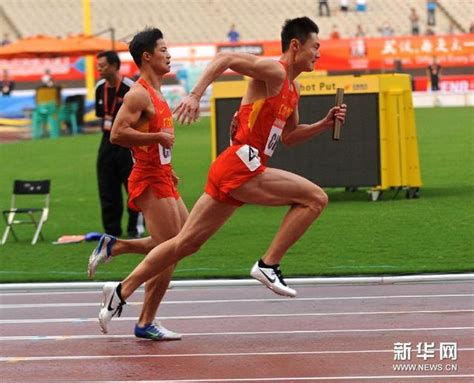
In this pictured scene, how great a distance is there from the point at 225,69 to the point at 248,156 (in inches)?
25.3

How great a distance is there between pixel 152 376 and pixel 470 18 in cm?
4655

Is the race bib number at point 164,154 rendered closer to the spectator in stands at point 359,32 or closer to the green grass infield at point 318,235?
the green grass infield at point 318,235

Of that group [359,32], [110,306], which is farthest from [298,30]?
[359,32]

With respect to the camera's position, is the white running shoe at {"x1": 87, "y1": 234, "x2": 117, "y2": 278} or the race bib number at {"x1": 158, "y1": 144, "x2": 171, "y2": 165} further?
the white running shoe at {"x1": 87, "y1": 234, "x2": 117, "y2": 278}

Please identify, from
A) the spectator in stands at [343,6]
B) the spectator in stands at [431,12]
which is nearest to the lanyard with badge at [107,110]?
the spectator in stands at [431,12]

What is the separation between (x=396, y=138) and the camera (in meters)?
17.1

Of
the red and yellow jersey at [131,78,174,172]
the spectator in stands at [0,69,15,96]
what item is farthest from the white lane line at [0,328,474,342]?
the spectator in stands at [0,69,15,96]

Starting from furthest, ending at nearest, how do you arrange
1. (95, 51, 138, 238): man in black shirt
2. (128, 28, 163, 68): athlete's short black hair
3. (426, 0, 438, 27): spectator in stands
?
(426, 0, 438, 27): spectator in stands, (95, 51, 138, 238): man in black shirt, (128, 28, 163, 68): athlete's short black hair

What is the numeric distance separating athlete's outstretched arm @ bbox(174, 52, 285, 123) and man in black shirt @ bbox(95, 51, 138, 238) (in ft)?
18.0

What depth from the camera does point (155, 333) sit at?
8.58 meters

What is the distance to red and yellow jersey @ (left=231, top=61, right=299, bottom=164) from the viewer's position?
835 centimetres

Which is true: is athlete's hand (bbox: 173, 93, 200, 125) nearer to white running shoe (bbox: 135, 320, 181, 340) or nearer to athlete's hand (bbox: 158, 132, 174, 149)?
athlete's hand (bbox: 158, 132, 174, 149)

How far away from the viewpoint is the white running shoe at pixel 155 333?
858 cm

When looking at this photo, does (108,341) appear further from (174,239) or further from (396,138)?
(396,138)
